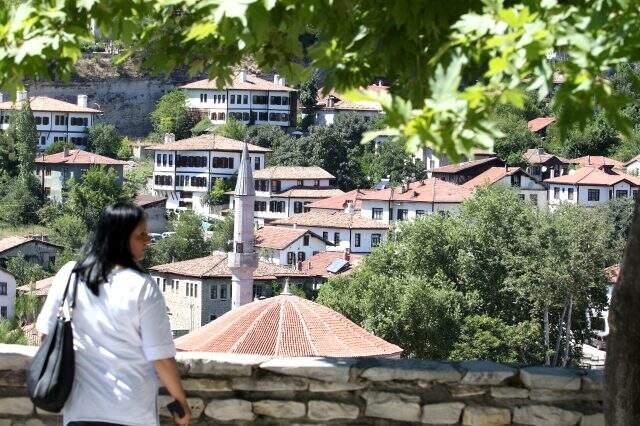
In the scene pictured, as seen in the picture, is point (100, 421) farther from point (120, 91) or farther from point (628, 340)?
point (120, 91)

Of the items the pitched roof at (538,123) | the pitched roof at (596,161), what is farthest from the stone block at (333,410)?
the pitched roof at (538,123)

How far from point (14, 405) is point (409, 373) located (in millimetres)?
1698

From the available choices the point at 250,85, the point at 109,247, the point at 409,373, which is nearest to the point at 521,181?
the point at 250,85

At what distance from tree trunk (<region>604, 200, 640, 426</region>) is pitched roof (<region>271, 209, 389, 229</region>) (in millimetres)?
67425

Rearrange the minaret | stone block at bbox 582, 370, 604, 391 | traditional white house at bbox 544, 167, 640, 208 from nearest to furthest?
stone block at bbox 582, 370, 604, 391, the minaret, traditional white house at bbox 544, 167, 640, 208

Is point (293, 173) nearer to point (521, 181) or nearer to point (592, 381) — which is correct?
point (521, 181)

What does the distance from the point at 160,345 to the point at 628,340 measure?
163 centimetres

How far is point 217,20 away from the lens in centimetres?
403

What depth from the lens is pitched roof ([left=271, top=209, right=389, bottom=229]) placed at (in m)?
73.5

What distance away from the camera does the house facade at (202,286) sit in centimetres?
6131

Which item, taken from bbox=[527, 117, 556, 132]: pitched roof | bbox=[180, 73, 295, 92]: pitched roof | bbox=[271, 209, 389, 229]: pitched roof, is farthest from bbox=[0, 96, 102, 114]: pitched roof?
bbox=[527, 117, 556, 132]: pitched roof

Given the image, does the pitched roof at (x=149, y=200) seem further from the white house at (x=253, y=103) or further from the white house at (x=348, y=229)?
the white house at (x=253, y=103)

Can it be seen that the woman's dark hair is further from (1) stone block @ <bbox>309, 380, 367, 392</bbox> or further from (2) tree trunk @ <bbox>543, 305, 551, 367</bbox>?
(2) tree trunk @ <bbox>543, 305, 551, 367</bbox>

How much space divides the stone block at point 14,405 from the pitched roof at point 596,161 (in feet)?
255
